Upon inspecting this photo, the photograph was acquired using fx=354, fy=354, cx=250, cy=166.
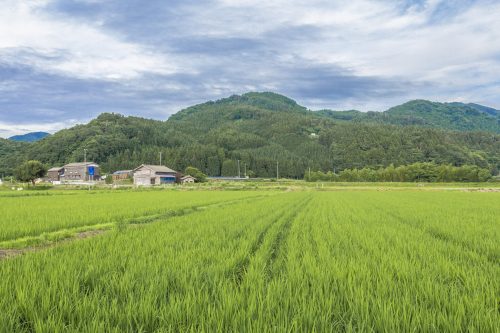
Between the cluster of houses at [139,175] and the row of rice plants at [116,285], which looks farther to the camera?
the cluster of houses at [139,175]

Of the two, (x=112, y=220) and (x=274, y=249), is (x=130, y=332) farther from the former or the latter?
(x=112, y=220)

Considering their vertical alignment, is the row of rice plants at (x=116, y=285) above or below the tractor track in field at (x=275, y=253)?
above

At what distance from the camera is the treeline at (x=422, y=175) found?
8444 centimetres

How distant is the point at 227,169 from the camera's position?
381ft

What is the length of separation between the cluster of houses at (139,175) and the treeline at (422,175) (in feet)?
125

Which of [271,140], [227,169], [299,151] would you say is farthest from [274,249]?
[271,140]

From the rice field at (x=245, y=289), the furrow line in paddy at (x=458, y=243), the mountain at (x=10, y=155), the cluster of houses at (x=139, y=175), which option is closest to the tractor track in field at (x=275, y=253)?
the rice field at (x=245, y=289)

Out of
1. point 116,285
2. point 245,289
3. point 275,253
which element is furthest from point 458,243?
point 116,285

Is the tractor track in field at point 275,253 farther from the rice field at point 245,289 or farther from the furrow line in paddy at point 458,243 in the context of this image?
the furrow line in paddy at point 458,243

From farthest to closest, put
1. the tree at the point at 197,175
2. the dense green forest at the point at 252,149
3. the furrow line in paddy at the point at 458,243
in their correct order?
1. the dense green forest at the point at 252,149
2. the tree at the point at 197,175
3. the furrow line in paddy at the point at 458,243

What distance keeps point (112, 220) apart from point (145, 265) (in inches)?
354

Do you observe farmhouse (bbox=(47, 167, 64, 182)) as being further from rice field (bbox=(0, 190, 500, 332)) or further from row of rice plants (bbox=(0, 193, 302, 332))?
rice field (bbox=(0, 190, 500, 332))

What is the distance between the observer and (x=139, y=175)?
7550 cm

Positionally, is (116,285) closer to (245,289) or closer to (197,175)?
(245,289)
